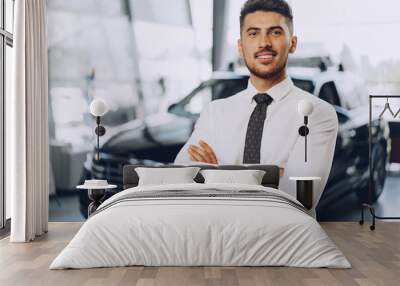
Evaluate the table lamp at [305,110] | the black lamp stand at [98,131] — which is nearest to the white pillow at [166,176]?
the black lamp stand at [98,131]

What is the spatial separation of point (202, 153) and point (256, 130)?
2.48 ft

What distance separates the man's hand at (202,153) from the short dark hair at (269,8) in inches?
63.9

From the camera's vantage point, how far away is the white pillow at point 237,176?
6969mm

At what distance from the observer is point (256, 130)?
7785 mm

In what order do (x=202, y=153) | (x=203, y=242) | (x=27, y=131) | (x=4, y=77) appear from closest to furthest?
1. (x=203, y=242)
2. (x=27, y=131)
3. (x=4, y=77)
4. (x=202, y=153)

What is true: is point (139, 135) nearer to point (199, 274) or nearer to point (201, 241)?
point (201, 241)

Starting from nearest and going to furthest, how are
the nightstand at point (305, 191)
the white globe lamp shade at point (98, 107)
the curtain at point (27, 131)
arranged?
the curtain at point (27, 131) < the nightstand at point (305, 191) < the white globe lamp shade at point (98, 107)

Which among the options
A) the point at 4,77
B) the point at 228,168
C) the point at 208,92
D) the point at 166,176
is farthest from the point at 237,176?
the point at 4,77

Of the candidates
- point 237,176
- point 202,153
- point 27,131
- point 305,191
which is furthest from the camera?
point 202,153

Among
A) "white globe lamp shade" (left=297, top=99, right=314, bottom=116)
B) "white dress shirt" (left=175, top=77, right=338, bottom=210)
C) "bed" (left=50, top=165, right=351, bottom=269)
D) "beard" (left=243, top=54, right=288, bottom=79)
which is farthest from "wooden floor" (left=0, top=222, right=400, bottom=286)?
"beard" (left=243, top=54, right=288, bottom=79)

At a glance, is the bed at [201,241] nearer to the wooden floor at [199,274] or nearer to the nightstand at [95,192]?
the wooden floor at [199,274]

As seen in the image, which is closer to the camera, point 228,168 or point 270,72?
point 228,168

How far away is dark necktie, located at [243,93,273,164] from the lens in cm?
775

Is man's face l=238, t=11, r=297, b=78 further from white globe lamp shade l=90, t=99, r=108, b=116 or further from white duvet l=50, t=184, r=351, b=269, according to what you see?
white duvet l=50, t=184, r=351, b=269
